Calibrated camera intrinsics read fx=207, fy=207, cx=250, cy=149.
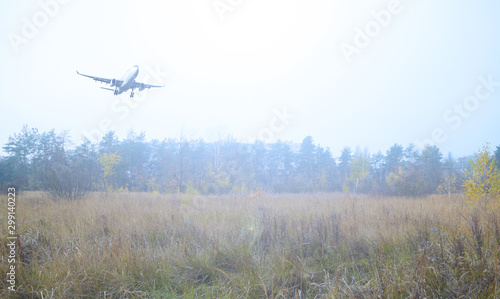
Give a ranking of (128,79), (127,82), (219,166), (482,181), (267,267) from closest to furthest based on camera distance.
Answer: (267,267)
(482,181)
(128,79)
(127,82)
(219,166)

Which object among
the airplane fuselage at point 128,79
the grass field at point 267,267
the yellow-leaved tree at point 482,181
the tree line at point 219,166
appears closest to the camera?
the grass field at point 267,267

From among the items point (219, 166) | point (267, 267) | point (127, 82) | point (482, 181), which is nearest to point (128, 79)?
point (127, 82)

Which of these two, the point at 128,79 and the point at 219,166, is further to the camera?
the point at 219,166

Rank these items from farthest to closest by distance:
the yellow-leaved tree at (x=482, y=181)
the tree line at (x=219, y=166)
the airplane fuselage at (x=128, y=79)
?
the tree line at (x=219, y=166) < the airplane fuselage at (x=128, y=79) < the yellow-leaved tree at (x=482, y=181)

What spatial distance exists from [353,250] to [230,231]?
85.1 inches

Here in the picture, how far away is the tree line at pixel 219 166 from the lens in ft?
78.0

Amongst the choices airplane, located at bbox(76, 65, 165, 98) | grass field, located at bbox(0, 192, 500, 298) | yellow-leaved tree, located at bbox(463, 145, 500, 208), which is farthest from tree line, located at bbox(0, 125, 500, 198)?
grass field, located at bbox(0, 192, 500, 298)

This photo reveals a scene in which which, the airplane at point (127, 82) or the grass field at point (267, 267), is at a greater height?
the airplane at point (127, 82)

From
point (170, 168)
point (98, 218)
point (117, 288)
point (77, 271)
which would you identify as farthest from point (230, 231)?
point (170, 168)

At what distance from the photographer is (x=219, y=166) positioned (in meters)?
32.8

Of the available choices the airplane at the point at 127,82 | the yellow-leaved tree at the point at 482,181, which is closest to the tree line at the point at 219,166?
the airplane at the point at 127,82

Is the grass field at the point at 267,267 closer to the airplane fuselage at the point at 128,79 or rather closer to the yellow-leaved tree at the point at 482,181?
the yellow-leaved tree at the point at 482,181

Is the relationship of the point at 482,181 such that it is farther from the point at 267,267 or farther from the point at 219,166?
the point at 219,166

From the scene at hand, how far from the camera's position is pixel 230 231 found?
159 inches
